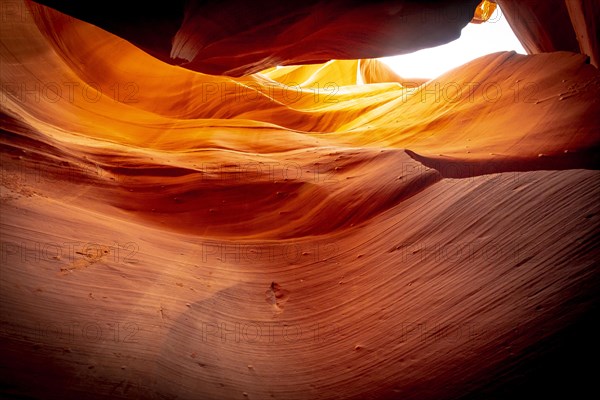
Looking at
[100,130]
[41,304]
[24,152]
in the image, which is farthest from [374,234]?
[100,130]

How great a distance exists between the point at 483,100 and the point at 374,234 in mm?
1834

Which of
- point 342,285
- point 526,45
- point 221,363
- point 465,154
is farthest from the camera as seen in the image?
point 526,45

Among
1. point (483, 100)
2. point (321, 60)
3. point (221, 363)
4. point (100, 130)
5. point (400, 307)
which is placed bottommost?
point (221, 363)

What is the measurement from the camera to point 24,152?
2533 mm

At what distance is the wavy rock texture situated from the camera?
183 centimetres

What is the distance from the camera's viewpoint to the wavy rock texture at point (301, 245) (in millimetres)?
1826

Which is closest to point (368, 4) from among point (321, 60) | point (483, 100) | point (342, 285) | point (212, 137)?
point (321, 60)

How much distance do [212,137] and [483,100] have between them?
2.36 m

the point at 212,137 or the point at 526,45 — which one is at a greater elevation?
the point at 526,45

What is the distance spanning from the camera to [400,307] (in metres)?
2.17

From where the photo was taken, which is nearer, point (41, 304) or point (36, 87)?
point (41, 304)

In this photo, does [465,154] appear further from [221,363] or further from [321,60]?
[221,363]

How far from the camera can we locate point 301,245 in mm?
2771

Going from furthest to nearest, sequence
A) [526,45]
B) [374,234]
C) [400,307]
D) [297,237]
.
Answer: [526,45]
[297,237]
[374,234]
[400,307]
